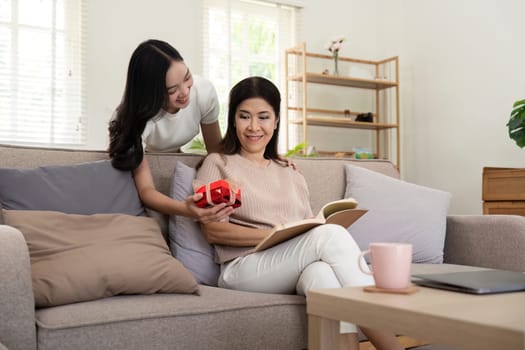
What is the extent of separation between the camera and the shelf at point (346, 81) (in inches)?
210

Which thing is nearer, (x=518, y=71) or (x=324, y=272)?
(x=324, y=272)

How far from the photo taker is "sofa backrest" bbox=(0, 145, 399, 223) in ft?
6.04

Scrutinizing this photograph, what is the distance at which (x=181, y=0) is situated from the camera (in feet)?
16.6

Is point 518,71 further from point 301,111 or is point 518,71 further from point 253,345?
point 253,345

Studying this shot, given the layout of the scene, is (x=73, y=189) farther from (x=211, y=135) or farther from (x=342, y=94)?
(x=342, y=94)

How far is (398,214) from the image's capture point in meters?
2.23

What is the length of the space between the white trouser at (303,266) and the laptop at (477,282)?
0.27m

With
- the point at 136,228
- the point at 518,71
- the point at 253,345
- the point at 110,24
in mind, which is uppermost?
the point at 110,24

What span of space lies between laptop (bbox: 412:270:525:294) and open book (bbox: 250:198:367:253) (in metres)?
0.40

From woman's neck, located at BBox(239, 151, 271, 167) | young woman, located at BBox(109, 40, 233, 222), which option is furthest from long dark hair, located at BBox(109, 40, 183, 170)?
woman's neck, located at BBox(239, 151, 271, 167)

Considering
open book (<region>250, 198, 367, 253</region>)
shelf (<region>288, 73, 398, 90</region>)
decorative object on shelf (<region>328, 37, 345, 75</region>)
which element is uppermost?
decorative object on shelf (<region>328, 37, 345, 75</region>)

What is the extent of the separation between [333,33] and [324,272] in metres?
4.55

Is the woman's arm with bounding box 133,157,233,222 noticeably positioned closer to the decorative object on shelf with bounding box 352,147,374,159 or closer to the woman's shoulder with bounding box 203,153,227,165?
the woman's shoulder with bounding box 203,153,227,165

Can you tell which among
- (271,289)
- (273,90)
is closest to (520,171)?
(273,90)
